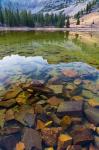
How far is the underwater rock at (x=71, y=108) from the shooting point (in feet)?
48.0

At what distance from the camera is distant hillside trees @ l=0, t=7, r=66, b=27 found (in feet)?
479

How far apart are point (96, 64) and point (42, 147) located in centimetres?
2110

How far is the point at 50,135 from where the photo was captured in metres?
12.1

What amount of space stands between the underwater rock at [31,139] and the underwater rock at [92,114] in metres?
3.82

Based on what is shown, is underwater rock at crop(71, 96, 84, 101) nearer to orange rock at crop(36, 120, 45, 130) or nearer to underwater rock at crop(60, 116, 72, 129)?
underwater rock at crop(60, 116, 72, 129)

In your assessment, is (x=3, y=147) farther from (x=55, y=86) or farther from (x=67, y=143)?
(x=55, y=86)

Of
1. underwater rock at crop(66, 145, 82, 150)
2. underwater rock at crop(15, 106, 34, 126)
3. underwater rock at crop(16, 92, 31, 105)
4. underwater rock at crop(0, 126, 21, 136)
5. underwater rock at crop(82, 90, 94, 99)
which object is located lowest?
underwater rock at crop(66, 145, 82, 150)

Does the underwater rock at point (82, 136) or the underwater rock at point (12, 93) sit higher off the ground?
the underwater rock at point (12, 93)

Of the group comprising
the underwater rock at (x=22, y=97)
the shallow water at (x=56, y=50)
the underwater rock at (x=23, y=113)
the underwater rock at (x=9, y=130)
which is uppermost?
the underwater rock at (x=22, y=97)

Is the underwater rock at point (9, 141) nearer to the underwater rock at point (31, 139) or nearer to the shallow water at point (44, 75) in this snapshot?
the underwater rock at point (31, 139)

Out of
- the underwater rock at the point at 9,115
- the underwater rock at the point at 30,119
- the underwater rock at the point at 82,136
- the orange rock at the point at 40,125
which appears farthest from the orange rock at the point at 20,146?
the underwater rock at the point at 9,115

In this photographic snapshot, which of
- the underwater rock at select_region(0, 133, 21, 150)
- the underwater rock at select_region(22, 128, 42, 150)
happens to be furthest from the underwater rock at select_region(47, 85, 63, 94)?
the underwater rock at select_region(0, 133, 21, 150)

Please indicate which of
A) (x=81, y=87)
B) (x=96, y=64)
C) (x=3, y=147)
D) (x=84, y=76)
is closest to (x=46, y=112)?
(x=3, y=147)

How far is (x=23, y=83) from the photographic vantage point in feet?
68.1
